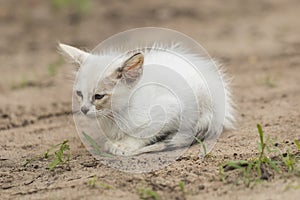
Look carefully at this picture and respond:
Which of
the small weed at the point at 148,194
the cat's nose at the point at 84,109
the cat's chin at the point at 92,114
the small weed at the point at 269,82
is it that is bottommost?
the small weed at the point at 148,194

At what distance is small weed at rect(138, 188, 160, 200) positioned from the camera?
10.6 ft

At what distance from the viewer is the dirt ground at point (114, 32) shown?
345 centimetres

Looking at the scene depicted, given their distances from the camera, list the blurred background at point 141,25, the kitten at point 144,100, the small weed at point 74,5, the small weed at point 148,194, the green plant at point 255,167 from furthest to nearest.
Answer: the small weed at point 74,5, the blurred background at point 141,25, the kitten at point 144,100, the green plant at point 255,167, the small weed at point 148,194

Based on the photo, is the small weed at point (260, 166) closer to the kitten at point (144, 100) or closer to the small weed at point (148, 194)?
the small weed at point (148, 194)

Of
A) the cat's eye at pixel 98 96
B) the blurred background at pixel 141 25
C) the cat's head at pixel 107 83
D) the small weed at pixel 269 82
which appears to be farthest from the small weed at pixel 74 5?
the cat's eye at pixel 98 96

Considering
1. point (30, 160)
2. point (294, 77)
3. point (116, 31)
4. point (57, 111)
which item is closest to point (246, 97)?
point (294, 77)

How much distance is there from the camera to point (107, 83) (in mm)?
3852

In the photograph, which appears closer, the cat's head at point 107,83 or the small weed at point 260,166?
the small weed at point 260,166

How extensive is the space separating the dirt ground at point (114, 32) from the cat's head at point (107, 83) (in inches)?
15.6

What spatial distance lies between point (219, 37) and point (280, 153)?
4271 millimetres

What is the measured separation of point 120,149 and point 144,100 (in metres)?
0.38

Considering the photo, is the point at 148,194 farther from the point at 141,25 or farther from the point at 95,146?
the point at 141,25

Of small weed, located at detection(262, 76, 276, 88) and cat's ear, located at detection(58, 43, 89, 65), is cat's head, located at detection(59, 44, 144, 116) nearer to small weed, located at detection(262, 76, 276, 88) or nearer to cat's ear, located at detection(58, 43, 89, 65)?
cat's ear, located at detection(58, 43, 89, 65)

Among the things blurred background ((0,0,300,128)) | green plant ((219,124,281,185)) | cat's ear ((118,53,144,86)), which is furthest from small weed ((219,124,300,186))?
blurred background ((0,0,300,128))
